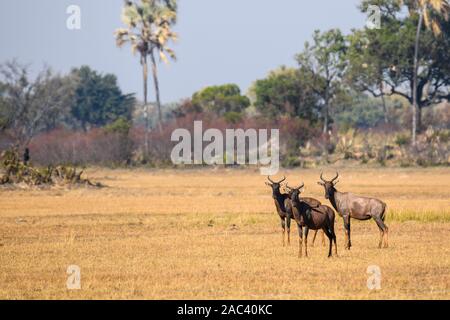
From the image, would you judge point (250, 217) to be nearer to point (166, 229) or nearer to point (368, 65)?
point (166, 229)

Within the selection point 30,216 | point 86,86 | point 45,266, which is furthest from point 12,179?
point 86,86

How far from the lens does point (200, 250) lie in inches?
816

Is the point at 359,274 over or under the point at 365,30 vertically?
under

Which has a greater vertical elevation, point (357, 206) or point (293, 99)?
point (293, 99)

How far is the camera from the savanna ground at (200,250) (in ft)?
51.8

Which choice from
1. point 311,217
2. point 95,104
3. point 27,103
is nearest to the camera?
point 311,217

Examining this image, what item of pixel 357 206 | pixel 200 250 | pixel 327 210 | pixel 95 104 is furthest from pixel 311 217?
pixel 95 104

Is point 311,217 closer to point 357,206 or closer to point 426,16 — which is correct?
point 357,206

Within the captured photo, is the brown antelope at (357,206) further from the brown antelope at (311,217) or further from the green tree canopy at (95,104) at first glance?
the green tree canopy at (95,104)

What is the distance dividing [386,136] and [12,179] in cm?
2729

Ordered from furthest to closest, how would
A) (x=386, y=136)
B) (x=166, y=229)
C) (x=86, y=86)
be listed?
(x=86, y=86) < (x=386, y=136) < (x=166, y=229)

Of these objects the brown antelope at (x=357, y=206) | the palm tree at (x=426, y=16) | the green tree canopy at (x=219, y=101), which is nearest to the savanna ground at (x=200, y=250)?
the brown antelope at (x=357, y=206)

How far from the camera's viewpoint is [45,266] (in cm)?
1844

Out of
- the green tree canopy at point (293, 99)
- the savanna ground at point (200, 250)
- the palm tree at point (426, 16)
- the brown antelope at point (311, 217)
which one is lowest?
the savanna ground at point (200, 250)
